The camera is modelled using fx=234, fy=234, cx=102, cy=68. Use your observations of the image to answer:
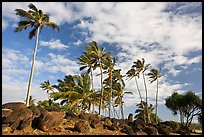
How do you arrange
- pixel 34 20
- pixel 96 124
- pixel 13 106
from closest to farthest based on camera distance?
pixel 13 106, pixel 96 124, pixel 34 20

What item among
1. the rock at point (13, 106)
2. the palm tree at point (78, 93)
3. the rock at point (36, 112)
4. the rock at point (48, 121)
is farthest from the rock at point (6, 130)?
the palm tree at point (78, 93)

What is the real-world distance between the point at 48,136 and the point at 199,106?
37105 millimetres

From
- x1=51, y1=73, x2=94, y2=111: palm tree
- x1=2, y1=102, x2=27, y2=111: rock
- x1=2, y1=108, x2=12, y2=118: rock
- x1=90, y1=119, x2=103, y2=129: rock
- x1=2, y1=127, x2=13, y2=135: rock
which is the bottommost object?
x1=2, y1=127, x2=13, y2=135: rock

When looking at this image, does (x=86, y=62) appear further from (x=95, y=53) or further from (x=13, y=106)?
(x=13, y=106)

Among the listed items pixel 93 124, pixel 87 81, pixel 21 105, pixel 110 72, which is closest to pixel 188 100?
pixel 110 72

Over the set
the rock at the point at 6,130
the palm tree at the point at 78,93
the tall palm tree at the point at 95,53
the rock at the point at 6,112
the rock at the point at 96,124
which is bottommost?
the rock at the point at 6,130

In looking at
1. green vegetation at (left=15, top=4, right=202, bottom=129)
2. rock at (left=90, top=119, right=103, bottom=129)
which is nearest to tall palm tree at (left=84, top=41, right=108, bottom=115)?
green vegetation at (left=15, top=4, right=202, bottom=129)

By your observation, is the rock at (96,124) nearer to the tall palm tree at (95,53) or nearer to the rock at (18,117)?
the rock at (18,117)

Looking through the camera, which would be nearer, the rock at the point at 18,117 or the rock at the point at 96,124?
the rock at the point at 18,117

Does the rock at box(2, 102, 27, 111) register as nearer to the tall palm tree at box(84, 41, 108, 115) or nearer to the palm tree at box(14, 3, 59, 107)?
the palm tree at box(14, 3, 59, 107)

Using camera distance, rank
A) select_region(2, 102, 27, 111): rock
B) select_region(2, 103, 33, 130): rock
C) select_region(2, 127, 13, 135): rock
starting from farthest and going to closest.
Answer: select_region(2, 102, 27, 111): rock → select_region(2, 103, 33, 130): rock → select_region(2, 127, 13, 135): rock

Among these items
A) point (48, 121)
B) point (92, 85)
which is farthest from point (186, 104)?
point (48, 121)

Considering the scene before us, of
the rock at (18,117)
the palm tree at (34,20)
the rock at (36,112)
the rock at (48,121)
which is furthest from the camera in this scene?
the palm tree at (34,20)

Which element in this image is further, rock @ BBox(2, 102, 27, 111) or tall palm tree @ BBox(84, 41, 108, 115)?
tall palm tree @ BBox(84, 41, 108, 115)
